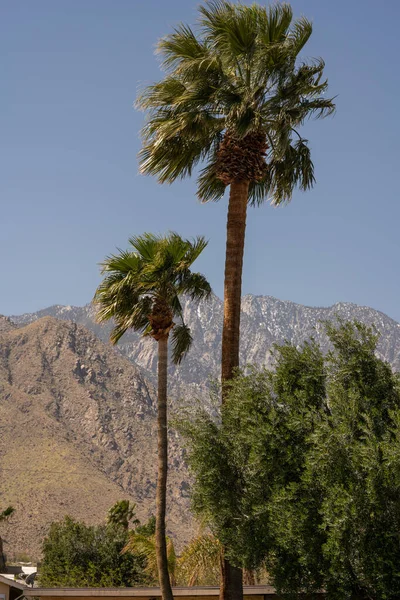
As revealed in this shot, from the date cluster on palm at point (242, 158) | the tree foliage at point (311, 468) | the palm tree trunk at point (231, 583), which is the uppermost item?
the date cluster on palm at point (242, 158)

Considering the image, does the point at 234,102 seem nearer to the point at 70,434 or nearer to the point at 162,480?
the point at 162,480

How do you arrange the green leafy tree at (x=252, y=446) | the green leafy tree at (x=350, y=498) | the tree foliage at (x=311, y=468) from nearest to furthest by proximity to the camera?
the green leafy tree at (x=350, y=498)
the tree foliage at (x=311, y=468)
the green leafy tree at (x=252, y=446)

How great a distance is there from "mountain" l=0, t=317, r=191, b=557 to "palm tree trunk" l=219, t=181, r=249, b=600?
70566 mm

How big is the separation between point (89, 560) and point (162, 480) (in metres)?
21.4

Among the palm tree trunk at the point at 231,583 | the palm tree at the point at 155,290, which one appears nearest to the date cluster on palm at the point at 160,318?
the palm tree at the point at 155,290

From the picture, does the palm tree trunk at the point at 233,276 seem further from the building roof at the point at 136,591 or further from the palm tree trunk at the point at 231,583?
the building roof at the point at 136,591

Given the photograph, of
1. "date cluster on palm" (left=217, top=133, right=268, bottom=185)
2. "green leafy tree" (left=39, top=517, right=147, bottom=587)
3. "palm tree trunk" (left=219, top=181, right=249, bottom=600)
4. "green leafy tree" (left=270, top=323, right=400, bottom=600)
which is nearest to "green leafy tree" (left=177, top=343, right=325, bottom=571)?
"green leafy tree" (left=270, top=323, right=400, bottom=600)

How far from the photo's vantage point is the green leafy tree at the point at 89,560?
3628 cm

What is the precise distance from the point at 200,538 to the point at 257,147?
11.9m

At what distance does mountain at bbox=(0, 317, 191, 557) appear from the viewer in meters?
102

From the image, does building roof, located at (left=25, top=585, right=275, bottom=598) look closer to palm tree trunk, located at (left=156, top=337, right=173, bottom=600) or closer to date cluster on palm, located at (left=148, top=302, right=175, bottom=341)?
palm tree trunk, located at (left=156, top=337, right=173, bottom=600)

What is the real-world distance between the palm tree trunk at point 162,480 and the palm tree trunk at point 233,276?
1780 mm

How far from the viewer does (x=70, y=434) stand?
127312 millimetres

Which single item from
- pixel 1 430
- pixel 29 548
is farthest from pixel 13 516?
pixel 1 430
